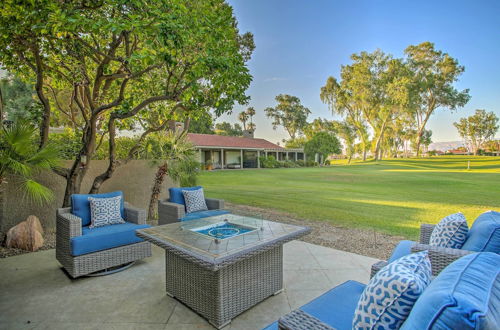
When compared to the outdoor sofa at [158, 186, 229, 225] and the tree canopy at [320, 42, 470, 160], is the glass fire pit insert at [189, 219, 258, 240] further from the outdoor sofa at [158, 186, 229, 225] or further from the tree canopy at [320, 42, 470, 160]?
the tree canopy at [320, 42, 470, 160]

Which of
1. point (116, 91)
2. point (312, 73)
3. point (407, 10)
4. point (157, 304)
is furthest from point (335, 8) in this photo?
point (157, 304)

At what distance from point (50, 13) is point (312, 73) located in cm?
1421

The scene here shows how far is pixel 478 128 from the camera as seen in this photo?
40.7 metres

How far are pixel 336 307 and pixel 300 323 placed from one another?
1.41 ft

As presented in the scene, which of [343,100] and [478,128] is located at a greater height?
[343,100]

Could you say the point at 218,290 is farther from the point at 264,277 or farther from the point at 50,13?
the point at 50,13

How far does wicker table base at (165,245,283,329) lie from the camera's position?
7.07 ft

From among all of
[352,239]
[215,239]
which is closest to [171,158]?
[215,239]

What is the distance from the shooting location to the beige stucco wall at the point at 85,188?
4574 millimetres

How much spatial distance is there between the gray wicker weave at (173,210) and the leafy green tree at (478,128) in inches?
2012

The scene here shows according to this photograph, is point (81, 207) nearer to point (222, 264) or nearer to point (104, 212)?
point (104, 212)

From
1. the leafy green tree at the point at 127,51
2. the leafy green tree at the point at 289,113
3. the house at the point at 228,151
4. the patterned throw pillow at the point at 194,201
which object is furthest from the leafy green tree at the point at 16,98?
the leafy green tree at the point at 289,113

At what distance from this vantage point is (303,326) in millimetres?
1254

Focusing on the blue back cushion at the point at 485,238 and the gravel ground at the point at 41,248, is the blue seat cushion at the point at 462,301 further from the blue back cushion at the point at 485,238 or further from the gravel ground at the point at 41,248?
the gravel ground at the point at 41,248
